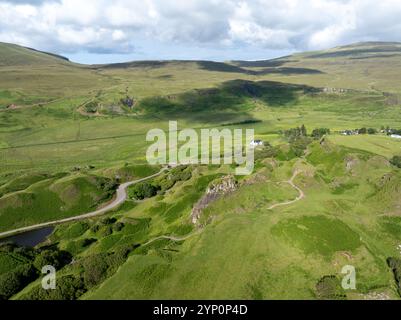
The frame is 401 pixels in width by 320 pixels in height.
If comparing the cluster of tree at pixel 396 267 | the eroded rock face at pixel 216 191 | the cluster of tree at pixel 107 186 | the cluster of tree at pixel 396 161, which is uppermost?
the cluster of tree at pixel 396 161

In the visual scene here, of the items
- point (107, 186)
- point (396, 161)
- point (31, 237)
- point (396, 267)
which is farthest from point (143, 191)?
point (396, 161)

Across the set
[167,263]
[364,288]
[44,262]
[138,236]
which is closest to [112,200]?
[138,236]

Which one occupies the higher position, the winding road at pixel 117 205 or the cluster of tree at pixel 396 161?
the cluster of tree at pixel 396 161

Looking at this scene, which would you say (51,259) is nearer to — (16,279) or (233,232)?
(16,279)

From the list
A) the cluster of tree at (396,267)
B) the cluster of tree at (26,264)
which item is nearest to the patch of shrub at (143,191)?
the cluster of tree at (26,264)

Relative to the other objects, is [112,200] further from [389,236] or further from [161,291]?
[389,236]

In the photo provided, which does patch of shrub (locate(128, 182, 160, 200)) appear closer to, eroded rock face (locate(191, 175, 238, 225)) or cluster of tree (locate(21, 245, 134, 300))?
eroded rock face (locate(191, 175, 238, 225))

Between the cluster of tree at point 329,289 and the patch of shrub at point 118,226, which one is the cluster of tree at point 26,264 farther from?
the cluster of tree at point 329,289
